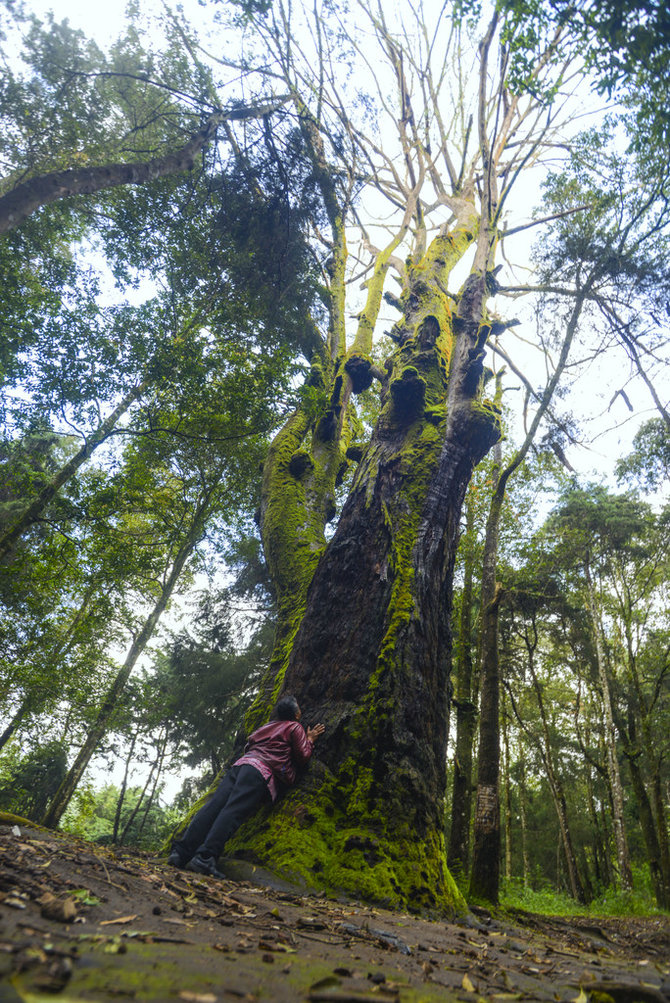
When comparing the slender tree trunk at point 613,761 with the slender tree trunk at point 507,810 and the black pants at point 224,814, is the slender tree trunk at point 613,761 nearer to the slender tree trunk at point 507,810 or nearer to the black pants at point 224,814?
the slender tree trunk at point 507,810

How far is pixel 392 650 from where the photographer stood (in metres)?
4.64

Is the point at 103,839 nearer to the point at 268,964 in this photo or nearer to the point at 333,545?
the point at 333,545

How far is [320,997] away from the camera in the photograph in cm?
133

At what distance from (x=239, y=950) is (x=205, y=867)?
2.32m

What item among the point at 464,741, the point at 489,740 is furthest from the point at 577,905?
the point at 489,740

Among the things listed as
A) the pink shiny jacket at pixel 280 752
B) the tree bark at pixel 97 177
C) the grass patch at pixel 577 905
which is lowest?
the grass patch at pixel 577 905

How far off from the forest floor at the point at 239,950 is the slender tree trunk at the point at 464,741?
4.53 meters

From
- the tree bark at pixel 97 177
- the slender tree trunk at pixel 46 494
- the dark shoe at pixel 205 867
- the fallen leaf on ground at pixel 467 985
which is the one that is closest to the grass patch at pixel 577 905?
the dark shoe at pixel 205 867

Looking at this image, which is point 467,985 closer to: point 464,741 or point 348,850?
point 348,850

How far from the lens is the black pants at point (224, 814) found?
12.6ft

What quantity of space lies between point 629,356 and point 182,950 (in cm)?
1000

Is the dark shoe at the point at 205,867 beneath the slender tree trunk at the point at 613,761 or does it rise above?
beneath

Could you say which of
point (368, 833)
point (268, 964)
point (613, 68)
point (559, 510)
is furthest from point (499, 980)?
Answer: point (559, 510)

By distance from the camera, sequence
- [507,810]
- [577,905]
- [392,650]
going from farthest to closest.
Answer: [507,810] < [577,905] < [392,650]
